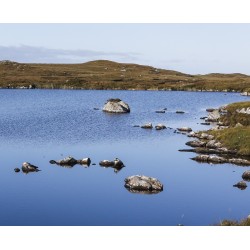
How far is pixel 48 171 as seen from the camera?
43.2 m

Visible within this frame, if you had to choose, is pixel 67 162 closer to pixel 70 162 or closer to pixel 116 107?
pixel 70 162

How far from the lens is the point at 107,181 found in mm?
39781

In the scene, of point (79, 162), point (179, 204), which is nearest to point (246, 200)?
point (179, 204)

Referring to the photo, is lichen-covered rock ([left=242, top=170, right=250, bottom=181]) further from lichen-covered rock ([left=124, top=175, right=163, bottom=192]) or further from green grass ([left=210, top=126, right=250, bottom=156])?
lichen-covered rock ([left=124, top=175, right=163, bottom=192])

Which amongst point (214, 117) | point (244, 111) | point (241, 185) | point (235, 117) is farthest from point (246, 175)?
point (214, 117)

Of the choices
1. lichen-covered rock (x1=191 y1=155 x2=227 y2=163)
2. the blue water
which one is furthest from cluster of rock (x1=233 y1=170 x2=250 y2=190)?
lichen-covered rock (x1=191 y1=155 x2=227 y2=163)

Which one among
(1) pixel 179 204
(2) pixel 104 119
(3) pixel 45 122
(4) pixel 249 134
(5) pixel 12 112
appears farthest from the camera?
(5) pixel 12 112

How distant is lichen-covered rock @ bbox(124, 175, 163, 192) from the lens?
37.2 metres

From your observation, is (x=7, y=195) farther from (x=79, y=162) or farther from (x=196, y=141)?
(x=196, y=141)

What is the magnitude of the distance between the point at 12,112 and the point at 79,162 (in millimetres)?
54868

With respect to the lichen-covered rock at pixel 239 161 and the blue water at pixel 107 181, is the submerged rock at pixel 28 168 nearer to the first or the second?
the blue water at pixel 107 181

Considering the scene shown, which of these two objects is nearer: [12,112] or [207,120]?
[207,120]

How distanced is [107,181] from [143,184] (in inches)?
158

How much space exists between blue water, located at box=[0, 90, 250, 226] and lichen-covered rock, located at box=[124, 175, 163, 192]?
0.69m
